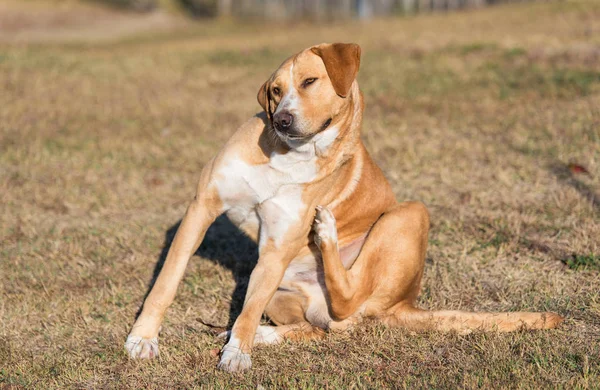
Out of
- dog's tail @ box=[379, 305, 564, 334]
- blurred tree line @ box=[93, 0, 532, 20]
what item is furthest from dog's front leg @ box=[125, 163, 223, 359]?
blurred tree line @ box=[93, 0, 532, 20]

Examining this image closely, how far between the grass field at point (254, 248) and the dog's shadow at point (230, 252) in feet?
0.08

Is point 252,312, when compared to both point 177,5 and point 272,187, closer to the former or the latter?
point 272,187

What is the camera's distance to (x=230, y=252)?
5883mm

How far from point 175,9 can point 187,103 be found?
2682 centimetres

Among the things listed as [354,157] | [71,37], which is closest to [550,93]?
[354,157]

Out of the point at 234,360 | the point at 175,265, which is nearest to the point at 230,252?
the point at 175,265

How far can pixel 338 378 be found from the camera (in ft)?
12.4

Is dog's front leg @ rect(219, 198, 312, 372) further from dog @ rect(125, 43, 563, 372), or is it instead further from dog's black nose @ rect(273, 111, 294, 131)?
dog's black nose @ rect(273, 111, 294, 131)

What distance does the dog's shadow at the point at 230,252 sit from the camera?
5285mm

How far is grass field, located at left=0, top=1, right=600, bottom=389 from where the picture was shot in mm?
4012

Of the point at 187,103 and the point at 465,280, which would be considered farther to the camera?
the point at 187,103

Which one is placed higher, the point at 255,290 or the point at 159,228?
the point at 255,290

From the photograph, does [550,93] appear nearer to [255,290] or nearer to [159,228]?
[159,228]

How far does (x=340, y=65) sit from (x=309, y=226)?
0.95 m
